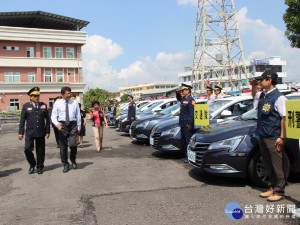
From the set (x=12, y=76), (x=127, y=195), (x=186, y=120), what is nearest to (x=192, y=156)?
(x=127, y=195)

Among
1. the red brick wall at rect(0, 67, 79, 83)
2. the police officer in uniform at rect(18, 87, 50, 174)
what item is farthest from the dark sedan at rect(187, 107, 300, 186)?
the red brick wall at rect(0, 67, 79, 83)

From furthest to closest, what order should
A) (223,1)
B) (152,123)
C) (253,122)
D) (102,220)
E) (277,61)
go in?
(277,61) → (223,1) → (152,123) → (253,122) → (102,220)

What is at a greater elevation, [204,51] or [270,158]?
[204,51]

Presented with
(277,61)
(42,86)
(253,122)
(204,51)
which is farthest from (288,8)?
(277,61)

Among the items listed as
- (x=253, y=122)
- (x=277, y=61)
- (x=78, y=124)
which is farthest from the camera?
(x=277, y=61)

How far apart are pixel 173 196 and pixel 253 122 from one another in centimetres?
214

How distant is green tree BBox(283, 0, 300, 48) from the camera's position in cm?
1509

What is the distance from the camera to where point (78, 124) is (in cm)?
687

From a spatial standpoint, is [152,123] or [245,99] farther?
[152,123]

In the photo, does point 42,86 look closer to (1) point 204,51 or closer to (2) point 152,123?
(1) point 204,51

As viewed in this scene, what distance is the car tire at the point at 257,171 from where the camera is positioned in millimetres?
4891

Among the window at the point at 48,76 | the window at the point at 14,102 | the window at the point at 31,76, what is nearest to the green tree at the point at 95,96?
the window at the point at 48,76

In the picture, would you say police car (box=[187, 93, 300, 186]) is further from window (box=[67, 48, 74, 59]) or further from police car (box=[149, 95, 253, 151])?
window (box=[67, 48, 74, 59])

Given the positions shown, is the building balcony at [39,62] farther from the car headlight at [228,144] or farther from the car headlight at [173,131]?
the car headlight at [228,144]
